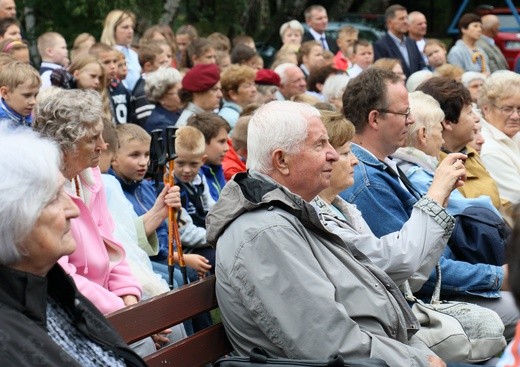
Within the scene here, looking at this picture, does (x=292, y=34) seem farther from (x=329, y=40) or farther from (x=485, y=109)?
(x=485, y=109)

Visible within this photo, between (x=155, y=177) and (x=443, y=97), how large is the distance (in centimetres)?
195

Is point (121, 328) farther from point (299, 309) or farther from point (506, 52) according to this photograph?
point (506, 52)

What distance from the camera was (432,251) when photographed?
491cm

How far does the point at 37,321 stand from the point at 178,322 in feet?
3.32

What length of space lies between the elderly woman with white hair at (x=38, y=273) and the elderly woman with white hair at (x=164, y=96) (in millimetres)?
6069

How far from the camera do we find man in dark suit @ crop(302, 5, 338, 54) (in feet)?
53.8

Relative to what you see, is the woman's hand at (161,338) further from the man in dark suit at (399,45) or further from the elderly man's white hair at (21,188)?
the man in dark suit at (399,45)

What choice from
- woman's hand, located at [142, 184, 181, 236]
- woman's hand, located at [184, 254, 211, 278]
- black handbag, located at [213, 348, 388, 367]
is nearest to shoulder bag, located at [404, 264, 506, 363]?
black handbag, located at [213, 348, 388, 367]

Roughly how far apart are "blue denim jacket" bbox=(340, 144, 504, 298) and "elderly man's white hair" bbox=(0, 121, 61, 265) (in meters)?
2.33

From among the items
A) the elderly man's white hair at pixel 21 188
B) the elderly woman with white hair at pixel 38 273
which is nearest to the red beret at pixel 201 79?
the elderly woman with white hair at pixel 38 273

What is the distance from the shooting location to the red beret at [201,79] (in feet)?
31.5

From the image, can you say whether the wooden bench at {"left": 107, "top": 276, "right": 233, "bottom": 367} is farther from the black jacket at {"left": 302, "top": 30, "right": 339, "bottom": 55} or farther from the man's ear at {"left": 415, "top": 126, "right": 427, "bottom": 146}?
the black jacket at {"left": 302, "top": 30, "right": 339, "bottom": 55}

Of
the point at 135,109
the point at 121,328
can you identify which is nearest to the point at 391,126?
the point at 121,328

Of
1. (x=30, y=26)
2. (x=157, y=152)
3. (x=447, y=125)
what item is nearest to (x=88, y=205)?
(x=157, y=152)
